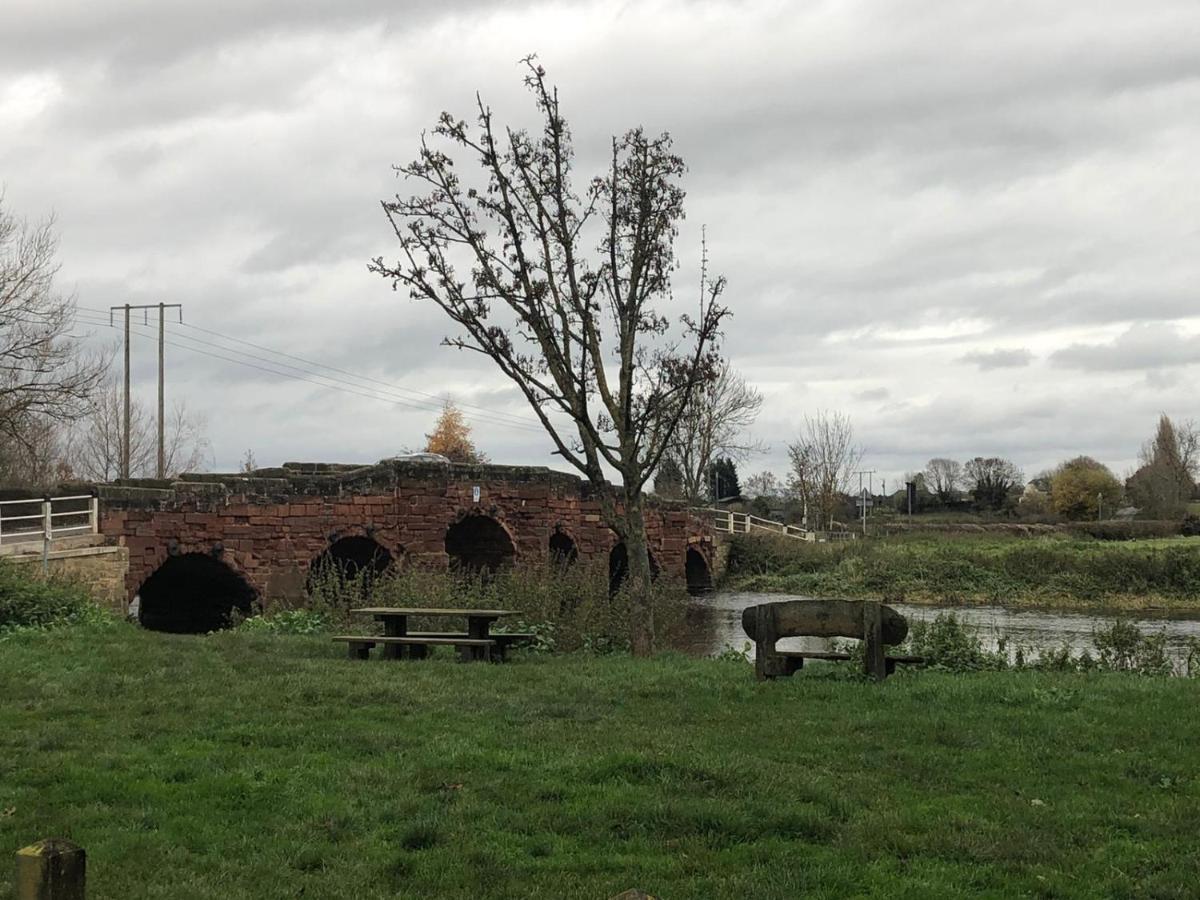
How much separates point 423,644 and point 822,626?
5.03 metres

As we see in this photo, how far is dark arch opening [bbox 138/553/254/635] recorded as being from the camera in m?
26.0

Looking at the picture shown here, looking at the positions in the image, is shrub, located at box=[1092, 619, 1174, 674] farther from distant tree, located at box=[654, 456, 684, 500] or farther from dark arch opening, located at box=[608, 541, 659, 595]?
distant tree, located at box=[654, 456, 684, 500]

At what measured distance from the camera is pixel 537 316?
1374 cm

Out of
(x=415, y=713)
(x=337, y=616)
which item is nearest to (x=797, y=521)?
(x=337, y=616)

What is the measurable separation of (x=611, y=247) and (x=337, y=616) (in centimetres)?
716

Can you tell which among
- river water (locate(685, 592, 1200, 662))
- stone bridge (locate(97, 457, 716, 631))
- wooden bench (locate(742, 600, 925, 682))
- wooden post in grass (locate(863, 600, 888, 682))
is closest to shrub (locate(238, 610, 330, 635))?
stone bridge (locate(97, 457, 716, 631))

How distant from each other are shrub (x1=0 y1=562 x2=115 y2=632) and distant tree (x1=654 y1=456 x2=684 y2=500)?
138 ft

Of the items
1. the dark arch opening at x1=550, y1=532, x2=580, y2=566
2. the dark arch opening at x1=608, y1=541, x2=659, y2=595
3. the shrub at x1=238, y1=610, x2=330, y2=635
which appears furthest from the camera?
the dark arch opening at x1=608, y1=541, x2=659, y2=595

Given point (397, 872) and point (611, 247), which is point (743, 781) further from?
point (611, 247)

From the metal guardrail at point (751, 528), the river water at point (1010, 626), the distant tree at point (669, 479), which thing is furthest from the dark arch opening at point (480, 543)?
the distant tree at point (669, 479)

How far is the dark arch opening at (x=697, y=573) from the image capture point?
39.2m

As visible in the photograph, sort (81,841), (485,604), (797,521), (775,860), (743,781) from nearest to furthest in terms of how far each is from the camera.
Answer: (775,860) → (81,841) → (743,781) → (485,604) → (797,521)

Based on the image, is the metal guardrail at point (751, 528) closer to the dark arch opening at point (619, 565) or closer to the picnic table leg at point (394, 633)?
the dark arch opening at point (619, 565)

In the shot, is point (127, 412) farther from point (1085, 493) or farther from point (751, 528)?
point (1085, 493)
